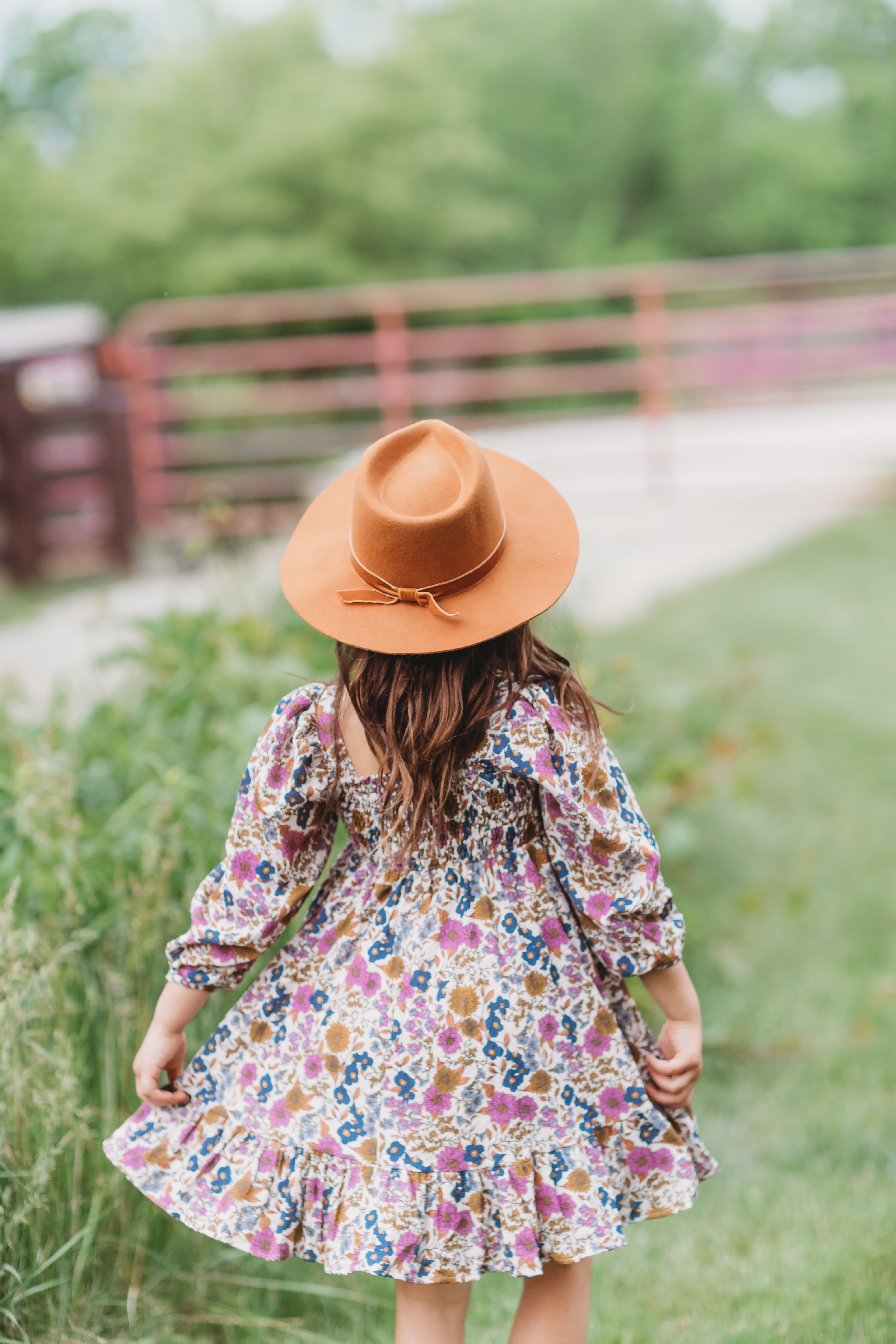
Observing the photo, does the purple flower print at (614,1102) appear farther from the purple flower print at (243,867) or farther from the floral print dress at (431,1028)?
the purple flower print at (243,867)

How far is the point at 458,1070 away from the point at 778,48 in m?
28.3

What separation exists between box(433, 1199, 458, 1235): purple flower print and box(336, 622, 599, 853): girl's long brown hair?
1.30ft

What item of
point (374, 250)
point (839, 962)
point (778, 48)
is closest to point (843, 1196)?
point (839, 962)

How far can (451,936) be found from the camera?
1543 mm

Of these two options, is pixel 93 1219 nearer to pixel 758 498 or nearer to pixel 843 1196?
pixel 843 1196

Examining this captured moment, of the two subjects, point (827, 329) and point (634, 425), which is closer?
point (827, 329)

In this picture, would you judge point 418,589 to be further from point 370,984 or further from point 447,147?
point 447,147

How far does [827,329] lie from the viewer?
986 centimetres

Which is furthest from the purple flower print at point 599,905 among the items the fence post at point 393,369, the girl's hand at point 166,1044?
the fence post at point 393,369

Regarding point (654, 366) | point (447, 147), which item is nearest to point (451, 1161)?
point (654, 366)

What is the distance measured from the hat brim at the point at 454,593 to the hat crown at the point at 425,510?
40 millimetres

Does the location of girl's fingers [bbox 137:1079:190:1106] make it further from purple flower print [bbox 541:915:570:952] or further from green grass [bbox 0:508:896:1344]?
purple flower print [bbox 541:915:570:952]

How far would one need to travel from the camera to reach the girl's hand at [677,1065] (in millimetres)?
1592

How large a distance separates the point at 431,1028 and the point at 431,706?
0.37m
